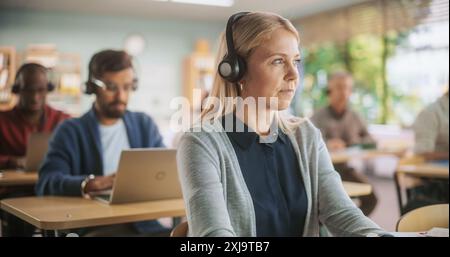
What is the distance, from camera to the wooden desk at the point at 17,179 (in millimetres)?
2240

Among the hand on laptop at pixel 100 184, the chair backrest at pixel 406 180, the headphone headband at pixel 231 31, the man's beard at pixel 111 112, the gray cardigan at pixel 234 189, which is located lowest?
the chair backrest at pixel 406 180

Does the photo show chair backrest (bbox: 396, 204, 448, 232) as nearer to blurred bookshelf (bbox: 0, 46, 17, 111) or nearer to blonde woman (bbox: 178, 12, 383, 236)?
blonde woman (bbox: 178, 12, 383, 236)

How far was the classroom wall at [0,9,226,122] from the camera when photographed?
212 cm

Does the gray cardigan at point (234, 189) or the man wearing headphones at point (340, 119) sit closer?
the gray cardigan at point (234, 189)

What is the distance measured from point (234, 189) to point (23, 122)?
5.44 ft

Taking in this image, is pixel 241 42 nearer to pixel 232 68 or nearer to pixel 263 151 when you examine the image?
pixel 232 68

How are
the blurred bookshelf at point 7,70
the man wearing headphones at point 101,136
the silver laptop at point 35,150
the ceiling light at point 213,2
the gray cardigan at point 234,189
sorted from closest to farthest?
the gray cardigan at point 234,189, the ceiling light at point 213,2, the man wearing headphones at point 101,136, the blurred bookshelf at point 7,70, the silver laptop at point 35,150

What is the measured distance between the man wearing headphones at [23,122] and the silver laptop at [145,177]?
875 mm

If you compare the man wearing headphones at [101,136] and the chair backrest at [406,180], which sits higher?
the man wearing headphones at [101,136]

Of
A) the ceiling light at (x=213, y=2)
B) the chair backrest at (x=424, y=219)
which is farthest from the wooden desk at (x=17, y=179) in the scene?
the chair backrest at (x=424, y=219)

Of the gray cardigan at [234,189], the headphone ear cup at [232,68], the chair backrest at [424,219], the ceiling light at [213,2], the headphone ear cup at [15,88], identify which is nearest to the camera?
the gray cardigan at [234,189]

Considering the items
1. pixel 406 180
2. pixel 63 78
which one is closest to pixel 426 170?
pixel 406 180

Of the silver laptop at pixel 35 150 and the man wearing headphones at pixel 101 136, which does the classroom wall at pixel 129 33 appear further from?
the silver laptop at pixel 35 150

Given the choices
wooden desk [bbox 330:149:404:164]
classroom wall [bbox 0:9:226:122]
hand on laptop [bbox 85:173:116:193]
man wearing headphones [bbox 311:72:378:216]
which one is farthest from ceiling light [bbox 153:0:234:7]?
man wearing headphones [bbox 311:72:378:216]
